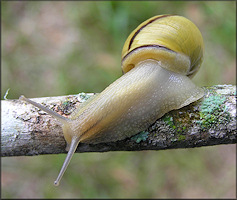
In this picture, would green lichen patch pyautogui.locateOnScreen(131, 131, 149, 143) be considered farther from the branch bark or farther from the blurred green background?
the blurred green background

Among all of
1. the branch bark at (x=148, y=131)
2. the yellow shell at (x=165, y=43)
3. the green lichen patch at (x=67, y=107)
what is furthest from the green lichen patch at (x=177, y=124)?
the green lichen patch at (x=67, y=107)

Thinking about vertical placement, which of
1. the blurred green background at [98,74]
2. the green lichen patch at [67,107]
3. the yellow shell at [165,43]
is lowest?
the blurred green background at [98,74]

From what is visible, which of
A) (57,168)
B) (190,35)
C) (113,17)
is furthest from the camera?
(113,17)

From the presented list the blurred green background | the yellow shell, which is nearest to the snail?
the yellow shell

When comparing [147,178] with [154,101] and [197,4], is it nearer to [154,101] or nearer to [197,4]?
[154,101]

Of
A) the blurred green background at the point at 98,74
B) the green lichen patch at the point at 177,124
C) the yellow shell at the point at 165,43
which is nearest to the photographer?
the green lichen patch at the point at 177,124

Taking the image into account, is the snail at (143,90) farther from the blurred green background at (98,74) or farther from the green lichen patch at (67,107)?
the blurred green background at (98,74)

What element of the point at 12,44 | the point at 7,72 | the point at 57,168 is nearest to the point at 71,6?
the point at 12,44

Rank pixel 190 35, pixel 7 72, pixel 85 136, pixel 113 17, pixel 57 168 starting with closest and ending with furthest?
pixel 85 136, pixel 190 35, pixel 57 168, pixel 7 72, pixel 113 17
